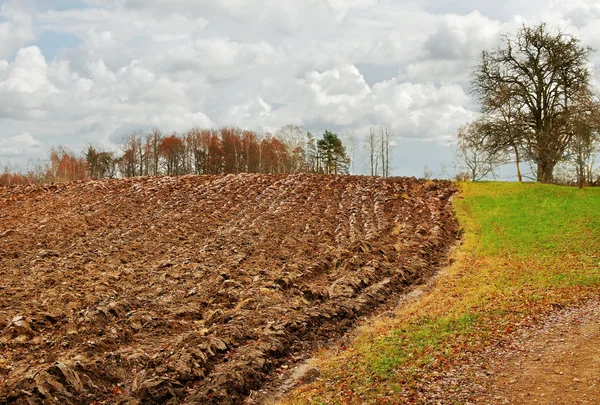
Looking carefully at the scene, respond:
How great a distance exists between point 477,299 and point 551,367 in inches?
199

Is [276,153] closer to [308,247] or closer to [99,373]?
[308,247]

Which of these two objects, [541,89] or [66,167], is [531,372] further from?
[66,167]

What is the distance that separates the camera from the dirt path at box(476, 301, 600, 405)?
8.43m

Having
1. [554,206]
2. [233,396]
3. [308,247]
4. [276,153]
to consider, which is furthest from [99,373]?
[276,153]

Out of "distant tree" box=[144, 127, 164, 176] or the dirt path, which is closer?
the dirt path

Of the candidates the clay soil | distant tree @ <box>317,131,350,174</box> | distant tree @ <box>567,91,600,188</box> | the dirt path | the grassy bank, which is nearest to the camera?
the dirt path

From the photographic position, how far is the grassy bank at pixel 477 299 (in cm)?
948

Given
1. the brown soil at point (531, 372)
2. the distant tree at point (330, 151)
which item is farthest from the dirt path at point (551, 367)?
the distant tree at point (330, 151)

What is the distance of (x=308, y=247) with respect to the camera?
20203 mm

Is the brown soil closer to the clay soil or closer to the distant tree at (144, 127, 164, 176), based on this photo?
A: the clay soil

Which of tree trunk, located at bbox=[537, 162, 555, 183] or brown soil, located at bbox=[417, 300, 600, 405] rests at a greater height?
tree trunk, located at bbox=[537, 162, 555, 183]

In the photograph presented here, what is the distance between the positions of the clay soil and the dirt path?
14.1 feet

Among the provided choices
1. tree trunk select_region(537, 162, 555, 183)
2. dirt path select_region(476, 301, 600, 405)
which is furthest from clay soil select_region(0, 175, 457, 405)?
tree trunk select_region(537, 162, 555, 183)

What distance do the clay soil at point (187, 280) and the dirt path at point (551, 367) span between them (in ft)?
14.1
